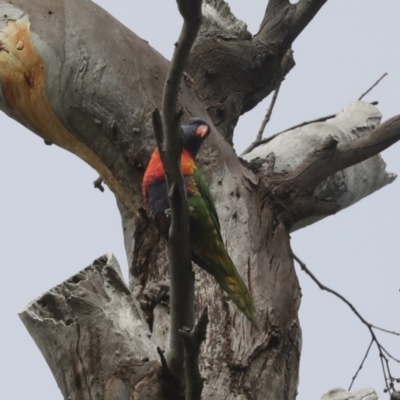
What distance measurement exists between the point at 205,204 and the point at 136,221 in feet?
2.44

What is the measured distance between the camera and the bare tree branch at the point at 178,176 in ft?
6.39

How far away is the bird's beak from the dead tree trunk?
0.20 m

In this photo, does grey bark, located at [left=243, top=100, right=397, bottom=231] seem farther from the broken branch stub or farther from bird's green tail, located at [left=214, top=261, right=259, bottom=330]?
the broken branch stub

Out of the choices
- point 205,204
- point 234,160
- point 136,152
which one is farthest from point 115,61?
point 205,204

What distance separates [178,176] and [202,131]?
1.14 m

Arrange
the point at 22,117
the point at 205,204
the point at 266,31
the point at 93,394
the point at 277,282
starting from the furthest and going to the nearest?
1. the point at 266,31
2. the point at 22,117
3. the point at 277,282
4. the point at 205,204
5. the point at 93,394

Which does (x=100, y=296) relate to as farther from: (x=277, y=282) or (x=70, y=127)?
(x=70, y=127)

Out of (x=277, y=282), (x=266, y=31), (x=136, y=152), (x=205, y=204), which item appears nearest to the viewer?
(x=205, y=204)

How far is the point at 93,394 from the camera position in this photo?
253 cm

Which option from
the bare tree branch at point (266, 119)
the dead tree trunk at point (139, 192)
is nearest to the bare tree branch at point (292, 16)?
the dead tree trunk at point (139, 192)

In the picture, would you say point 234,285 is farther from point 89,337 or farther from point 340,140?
point 340,140

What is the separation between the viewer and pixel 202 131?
311cm

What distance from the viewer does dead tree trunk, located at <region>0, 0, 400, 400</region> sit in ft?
8.53

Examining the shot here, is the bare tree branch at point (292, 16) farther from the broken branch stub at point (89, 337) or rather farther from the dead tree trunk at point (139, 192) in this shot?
the broken branch stub at point (89, 337)
